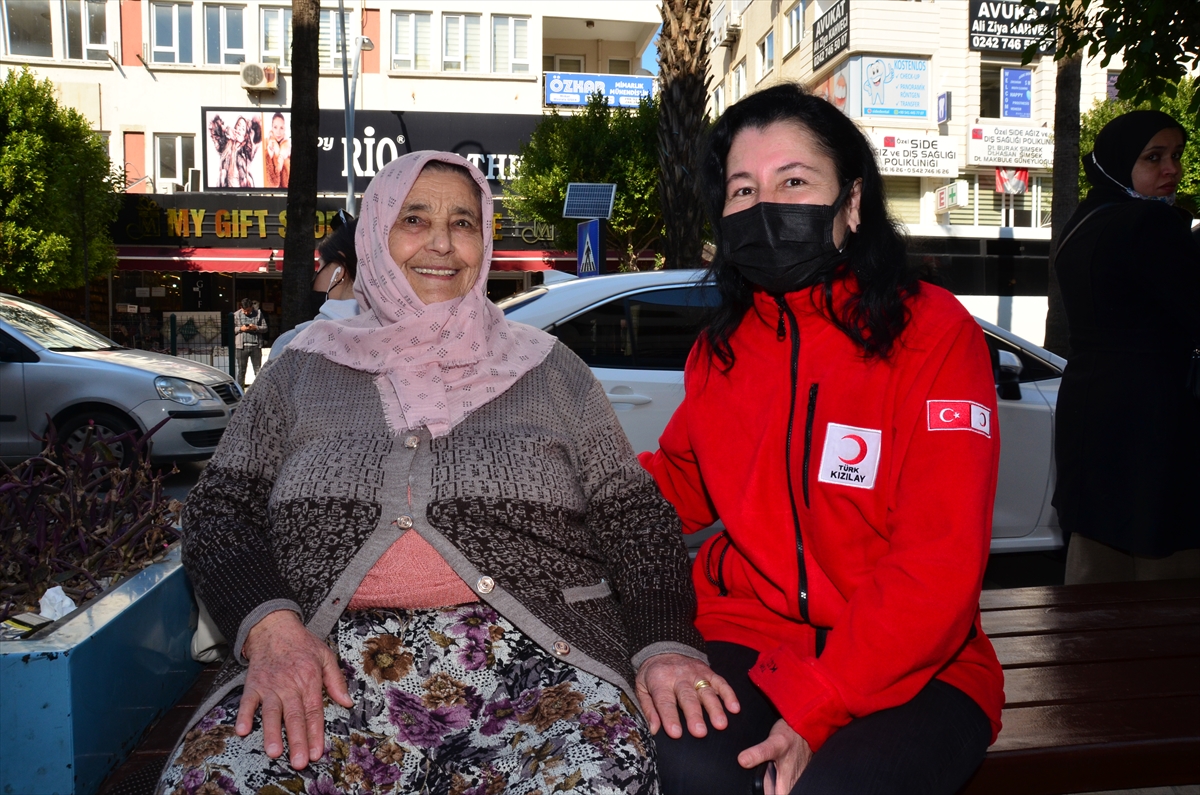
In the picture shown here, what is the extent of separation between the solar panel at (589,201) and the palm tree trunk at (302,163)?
303 cm

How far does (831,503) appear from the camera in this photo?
204cm

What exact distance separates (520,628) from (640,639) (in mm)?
269

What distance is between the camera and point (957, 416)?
6.44ft

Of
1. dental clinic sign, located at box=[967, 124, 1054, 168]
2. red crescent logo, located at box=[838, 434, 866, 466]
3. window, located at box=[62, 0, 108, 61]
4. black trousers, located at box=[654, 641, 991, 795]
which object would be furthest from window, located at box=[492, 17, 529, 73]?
black trousers, located at box=[654, 641, 991, 795]

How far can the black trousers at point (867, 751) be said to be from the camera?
5.77 ft

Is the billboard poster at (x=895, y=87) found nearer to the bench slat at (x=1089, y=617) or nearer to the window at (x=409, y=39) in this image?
the window at (x=409, y=39)

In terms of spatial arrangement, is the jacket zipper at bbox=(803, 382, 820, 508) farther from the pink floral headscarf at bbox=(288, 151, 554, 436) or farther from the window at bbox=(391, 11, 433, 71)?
the window at bbox=(391, 11, 433, 71)

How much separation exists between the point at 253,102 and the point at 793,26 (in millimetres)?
18186

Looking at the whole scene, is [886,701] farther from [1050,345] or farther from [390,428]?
[1050,345]

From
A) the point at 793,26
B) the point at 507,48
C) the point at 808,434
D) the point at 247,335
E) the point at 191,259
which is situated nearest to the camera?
the point at 808,434

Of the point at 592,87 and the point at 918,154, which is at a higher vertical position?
the point at 592,87

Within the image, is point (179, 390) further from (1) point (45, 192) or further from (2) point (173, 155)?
(2) point (173, 155)

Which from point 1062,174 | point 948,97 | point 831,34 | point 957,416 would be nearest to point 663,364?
point 957,416

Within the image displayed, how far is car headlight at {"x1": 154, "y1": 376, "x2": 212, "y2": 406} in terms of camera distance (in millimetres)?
9555
